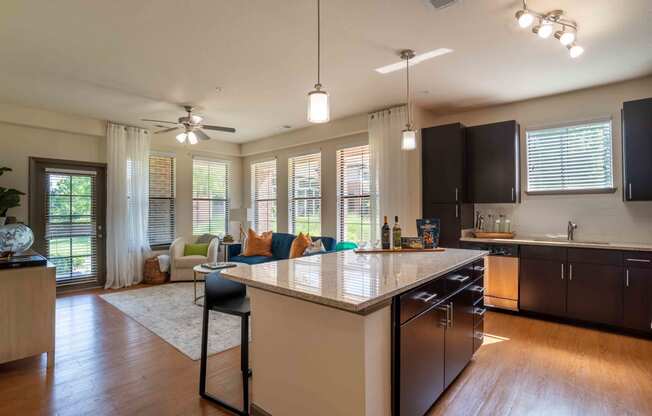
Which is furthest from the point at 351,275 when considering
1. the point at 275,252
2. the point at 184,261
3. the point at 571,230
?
the point at 184,261

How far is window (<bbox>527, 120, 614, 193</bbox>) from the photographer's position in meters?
4.01

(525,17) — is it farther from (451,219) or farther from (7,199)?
(7,199)

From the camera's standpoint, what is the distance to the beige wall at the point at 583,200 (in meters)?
3.83

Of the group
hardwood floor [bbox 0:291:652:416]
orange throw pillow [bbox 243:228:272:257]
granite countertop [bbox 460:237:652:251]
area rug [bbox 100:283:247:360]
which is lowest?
hardwood floor [bbox 0:291:652:416]

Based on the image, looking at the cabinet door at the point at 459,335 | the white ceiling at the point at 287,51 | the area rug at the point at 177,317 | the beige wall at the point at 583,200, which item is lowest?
the area rug at the point at 177,317

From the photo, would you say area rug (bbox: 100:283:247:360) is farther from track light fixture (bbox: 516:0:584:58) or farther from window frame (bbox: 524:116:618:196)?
window frame (bbox: 524:116:618:196)

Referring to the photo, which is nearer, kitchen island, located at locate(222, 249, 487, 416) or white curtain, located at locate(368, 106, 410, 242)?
kitchen island, located at locate(222, 249, 487, 416)

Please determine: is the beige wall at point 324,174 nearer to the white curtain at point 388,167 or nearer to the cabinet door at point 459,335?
the white curtain at point 388,167

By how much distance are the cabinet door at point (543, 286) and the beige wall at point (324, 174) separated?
3.00 meters

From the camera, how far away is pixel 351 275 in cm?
200

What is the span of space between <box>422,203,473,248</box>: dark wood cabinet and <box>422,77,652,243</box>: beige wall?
32cm

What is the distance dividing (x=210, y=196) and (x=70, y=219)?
8.36 ft

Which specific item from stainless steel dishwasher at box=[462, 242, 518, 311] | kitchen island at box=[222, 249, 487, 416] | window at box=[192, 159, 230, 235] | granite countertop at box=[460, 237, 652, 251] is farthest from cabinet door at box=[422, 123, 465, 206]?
window at box=[192, 159, 230, 235]

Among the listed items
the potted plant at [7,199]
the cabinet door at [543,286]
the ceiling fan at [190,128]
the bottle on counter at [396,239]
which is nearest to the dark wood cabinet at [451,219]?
the cabinet door at [543,286]
